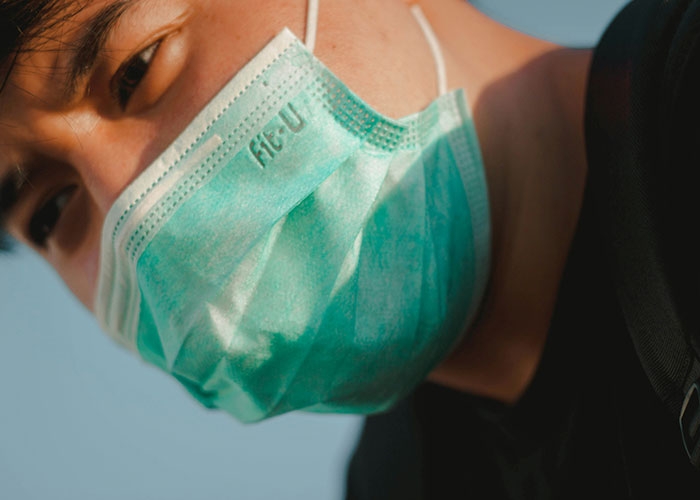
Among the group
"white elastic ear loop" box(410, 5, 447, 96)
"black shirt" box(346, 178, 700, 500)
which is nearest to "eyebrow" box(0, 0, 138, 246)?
"white elastic ear loop" box(410, 5, 447, 96)

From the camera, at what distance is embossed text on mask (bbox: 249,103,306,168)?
511 mm

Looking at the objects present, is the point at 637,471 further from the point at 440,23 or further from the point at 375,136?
the point at 440,23

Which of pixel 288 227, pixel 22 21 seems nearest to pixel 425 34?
pixel 288 227

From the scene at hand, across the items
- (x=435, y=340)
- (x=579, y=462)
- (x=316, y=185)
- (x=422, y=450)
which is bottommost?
(x=422, y=450)

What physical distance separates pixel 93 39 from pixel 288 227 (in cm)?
24

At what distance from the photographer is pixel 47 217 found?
652 millimetres

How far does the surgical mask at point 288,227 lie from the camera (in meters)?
0.51

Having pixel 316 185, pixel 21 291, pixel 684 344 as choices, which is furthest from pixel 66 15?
pixel 21 291

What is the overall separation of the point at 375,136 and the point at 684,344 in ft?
0.96

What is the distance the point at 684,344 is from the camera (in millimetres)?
382

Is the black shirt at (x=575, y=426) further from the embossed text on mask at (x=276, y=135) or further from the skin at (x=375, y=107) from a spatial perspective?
the embossed text on mask at (x=276, y=135)

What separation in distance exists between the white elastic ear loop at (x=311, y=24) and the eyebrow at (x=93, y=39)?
0.16 metres

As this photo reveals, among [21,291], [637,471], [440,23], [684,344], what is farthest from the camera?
[21,291]

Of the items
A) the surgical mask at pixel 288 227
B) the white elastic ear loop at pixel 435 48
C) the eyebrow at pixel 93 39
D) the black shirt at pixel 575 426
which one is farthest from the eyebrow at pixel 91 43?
the black shirt at pixel 575 426
